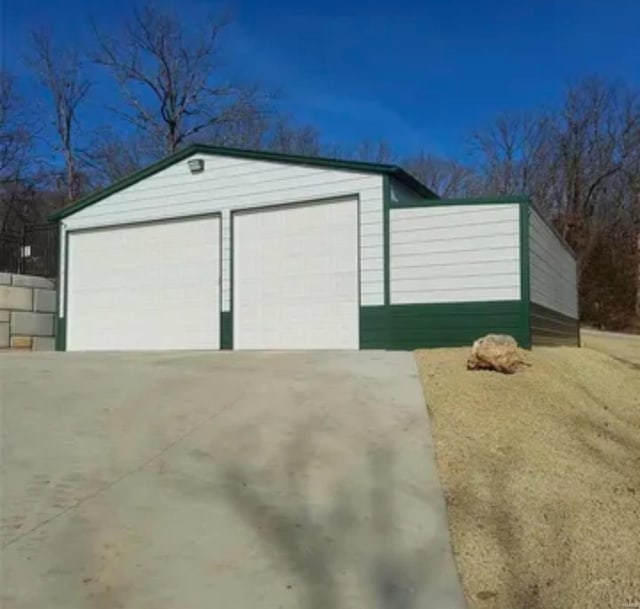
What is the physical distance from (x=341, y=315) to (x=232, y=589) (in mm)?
8690

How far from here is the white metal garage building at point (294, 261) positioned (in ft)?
36.9

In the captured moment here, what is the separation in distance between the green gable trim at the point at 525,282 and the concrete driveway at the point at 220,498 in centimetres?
388

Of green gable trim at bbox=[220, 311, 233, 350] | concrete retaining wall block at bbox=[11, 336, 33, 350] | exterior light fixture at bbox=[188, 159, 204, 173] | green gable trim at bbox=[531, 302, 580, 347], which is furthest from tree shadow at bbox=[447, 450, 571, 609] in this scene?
concrete retaining wall block at bbox=[11, 336, 33, 350]

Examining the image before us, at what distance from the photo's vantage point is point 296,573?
3795 millimetres

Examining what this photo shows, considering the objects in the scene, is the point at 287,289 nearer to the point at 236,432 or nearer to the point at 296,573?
the point at 236,432

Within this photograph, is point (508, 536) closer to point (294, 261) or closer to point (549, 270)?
point (294, 261)

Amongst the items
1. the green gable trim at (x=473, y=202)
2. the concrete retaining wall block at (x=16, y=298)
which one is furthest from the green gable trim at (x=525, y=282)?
the concrete retaining wall block at (x=16, y=298)

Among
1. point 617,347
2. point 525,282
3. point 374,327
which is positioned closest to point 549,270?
point 525,282

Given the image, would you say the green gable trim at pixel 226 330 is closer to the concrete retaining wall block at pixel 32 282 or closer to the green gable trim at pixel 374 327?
the green gable trim at pixel 374 327

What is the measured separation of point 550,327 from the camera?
1370 cm

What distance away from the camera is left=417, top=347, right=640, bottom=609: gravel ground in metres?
3.88

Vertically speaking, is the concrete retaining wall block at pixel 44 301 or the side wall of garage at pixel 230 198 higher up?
the side wall of garage at pixel 230 198

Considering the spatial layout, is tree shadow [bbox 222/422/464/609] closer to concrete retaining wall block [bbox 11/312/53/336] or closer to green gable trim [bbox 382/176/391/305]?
green gable trim [bbox 382/176/391/305]

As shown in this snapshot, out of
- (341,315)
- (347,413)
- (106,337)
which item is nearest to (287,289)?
(341,315)
